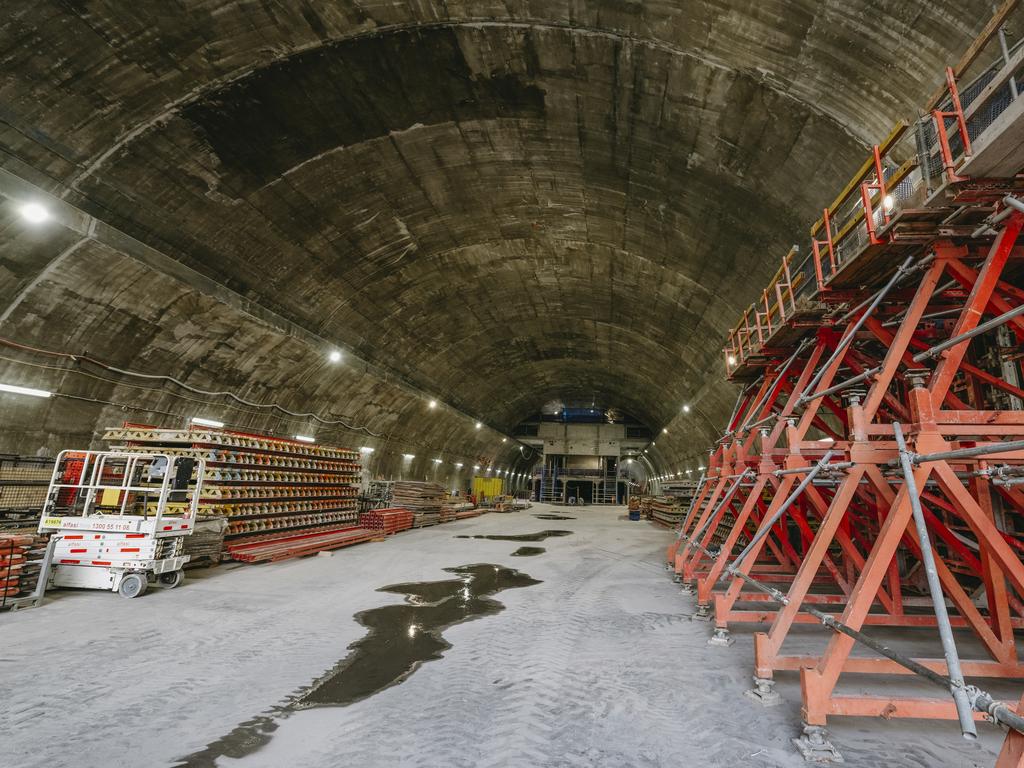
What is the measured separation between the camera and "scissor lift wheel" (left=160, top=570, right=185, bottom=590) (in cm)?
734

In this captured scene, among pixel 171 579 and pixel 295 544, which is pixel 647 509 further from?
pixel 171 579

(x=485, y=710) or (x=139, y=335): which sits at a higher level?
(x=139, y=335)

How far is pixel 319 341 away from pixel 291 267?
9.59ft

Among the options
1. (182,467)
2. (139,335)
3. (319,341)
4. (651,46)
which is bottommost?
(182,467)

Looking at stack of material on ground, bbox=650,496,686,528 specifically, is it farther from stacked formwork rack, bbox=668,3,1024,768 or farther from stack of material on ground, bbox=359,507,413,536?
stacked formwork rack, bbox=668,3,1024,768

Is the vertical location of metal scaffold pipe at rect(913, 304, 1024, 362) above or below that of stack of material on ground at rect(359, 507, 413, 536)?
above

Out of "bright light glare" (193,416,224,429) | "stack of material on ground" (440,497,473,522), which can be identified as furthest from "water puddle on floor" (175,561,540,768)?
"stack of material on ground" (440,497,473,522)

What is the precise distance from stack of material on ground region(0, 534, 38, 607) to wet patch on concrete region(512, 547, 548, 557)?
27.6 feet

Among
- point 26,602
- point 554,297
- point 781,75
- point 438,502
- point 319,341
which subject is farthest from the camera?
point 438,502

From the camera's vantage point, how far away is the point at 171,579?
24.4 ft

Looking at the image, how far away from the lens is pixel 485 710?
3.62 meters

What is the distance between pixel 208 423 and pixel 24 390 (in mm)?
4392

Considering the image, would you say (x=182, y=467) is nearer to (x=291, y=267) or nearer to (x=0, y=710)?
(x=0, y=710)

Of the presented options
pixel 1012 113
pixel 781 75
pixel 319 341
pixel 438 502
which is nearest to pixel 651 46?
pixel 781 75
